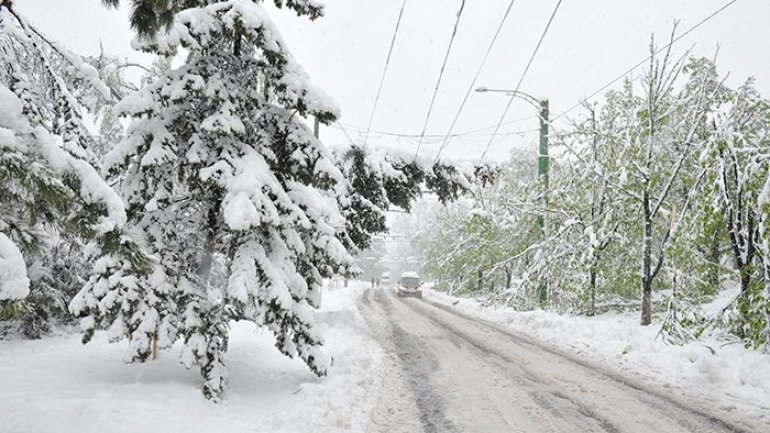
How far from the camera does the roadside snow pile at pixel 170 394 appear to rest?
447 centimetres

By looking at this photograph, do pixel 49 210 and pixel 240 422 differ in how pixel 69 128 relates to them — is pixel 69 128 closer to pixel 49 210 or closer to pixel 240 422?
pixel 49 210

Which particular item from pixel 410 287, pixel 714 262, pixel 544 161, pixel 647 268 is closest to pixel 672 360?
pixel 647 268

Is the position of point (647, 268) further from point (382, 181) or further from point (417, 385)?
point (417, 385)

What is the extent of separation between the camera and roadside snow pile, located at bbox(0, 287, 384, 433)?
14.7 feet

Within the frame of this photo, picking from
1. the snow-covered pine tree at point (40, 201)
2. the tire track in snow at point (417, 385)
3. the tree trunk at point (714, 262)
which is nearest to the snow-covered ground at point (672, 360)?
the tree trunk at point (714, 262)

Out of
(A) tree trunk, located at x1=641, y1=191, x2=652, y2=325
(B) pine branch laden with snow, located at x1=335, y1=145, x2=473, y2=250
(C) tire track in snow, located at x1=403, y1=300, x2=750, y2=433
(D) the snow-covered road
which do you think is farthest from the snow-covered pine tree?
(A) tree trunk, located at x1=641, y1=191, x2=652, y2=325

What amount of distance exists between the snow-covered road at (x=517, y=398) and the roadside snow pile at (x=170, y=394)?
62 centimetres

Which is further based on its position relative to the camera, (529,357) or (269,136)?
(529,357)

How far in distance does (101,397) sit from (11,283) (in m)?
3.10

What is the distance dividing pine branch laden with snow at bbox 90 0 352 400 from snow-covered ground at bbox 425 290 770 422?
5.87m

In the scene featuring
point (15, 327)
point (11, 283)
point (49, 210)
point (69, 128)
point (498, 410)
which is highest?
point (69, 128)

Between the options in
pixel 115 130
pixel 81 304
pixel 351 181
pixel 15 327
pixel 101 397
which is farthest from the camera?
pixel 115 130

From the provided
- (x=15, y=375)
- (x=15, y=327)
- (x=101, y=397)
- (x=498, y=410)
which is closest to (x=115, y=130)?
(x=15, y=327)

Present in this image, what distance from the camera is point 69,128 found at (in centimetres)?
529
